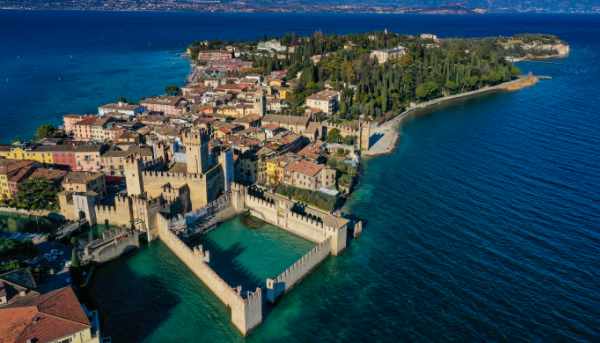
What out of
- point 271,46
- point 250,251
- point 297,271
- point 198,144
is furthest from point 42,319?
point 271,46

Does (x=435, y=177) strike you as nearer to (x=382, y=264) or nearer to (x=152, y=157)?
(x=382, y=264)

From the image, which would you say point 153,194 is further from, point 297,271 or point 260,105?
point 260,105

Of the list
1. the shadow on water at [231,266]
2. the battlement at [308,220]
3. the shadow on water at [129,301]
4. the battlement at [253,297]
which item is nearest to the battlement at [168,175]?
the shadow on water at [231,266]

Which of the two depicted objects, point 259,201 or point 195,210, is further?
point 259,201

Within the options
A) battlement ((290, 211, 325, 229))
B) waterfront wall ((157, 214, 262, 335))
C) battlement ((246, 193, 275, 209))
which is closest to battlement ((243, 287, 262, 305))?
waterfront wall ((157, 214, 262, 335))

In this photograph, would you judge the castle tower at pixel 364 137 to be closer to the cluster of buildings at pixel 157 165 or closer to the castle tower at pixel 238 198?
the cluster of buildings at pixel 157 165
